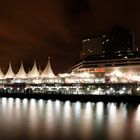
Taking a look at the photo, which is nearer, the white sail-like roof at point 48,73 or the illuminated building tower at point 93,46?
the white sail-like roof at point 48,73

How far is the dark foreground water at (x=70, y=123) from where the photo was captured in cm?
1126

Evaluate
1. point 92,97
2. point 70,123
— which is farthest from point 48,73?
point 70,123

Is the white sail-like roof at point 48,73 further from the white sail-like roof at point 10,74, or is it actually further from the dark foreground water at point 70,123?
the dark foreground water at point 70,123

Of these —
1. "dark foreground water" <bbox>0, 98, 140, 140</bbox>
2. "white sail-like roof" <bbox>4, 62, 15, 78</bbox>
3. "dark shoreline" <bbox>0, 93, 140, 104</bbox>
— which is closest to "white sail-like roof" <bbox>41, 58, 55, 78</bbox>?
"dark shoreline" <bbox>0, 93, 140, 104</bbox>

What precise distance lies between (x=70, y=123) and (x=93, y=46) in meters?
30.3

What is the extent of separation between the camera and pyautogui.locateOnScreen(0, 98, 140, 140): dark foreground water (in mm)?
11258

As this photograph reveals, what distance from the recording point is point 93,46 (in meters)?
43.5

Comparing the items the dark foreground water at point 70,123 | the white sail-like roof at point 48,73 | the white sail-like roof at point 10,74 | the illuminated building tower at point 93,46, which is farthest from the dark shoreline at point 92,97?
the illuminated building tower at point 93,46

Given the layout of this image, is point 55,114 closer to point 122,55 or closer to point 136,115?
point 136,115

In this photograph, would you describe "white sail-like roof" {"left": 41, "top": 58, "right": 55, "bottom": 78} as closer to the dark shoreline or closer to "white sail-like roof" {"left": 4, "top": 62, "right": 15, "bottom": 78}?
the dark shoreline

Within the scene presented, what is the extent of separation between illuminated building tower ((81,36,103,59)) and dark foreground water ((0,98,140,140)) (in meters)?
25.2

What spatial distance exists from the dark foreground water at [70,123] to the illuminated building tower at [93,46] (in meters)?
25.2

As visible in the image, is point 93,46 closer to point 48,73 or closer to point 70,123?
point 48,73

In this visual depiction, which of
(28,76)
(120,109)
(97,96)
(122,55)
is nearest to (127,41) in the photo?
(122,55)
